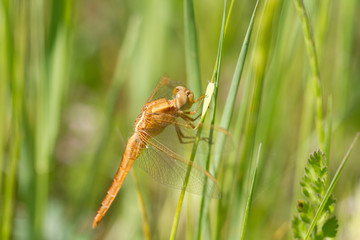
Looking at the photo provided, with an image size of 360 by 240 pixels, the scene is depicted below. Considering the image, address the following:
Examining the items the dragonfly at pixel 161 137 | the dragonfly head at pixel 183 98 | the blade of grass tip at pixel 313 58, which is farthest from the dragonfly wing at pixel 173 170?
the blade of grass tip at pixel 313 58

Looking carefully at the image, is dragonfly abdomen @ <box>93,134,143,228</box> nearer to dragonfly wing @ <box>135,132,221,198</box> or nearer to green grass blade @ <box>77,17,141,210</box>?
dragonfly wing @ <box>135,132,221,198</box>

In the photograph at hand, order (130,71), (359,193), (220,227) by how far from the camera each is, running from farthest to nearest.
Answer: (130,71), (359,193), (220,227)

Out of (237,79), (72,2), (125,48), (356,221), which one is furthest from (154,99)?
(356,221)

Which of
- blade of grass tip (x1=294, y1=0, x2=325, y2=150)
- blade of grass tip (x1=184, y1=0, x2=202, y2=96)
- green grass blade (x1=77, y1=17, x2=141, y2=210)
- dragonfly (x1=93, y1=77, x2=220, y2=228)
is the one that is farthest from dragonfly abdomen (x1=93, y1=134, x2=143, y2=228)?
blade of grass tip (x1=294, y1=0, x2=325, y2=150)

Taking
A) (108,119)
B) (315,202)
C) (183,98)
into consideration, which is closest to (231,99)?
(315,202)

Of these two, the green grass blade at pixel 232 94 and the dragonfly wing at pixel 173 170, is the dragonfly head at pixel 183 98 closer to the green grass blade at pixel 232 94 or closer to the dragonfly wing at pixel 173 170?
the dragonfly wing at pixel 173 170

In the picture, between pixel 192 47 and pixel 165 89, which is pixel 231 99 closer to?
pixel 192 47

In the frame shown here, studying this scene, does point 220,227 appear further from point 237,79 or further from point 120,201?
point 120,201
